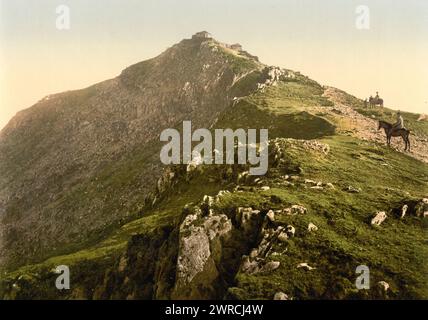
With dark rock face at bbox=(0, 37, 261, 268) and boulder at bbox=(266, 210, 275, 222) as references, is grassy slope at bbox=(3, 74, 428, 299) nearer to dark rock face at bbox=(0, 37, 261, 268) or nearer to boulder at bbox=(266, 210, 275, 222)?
boulder at bbox=(266, 210, 275, 222)

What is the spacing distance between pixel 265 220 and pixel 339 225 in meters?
4.68

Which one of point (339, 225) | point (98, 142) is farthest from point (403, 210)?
point (98, 142)

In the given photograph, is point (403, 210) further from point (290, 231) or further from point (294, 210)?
point (290, 231)

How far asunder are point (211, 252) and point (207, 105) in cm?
9402

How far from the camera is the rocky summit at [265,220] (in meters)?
27.9

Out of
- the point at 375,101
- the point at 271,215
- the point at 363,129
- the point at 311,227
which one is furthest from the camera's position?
the point at 375,101

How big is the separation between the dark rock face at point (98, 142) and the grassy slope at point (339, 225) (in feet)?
134

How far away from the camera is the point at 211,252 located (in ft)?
101

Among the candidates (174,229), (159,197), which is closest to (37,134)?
(159,197)

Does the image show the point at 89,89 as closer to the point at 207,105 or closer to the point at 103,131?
the point at 103,131

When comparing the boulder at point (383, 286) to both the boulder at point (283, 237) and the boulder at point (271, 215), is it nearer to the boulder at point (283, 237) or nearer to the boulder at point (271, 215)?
the boulder at point (283, 237)

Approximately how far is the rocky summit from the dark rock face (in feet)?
2.64

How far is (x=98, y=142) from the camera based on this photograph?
441ft
